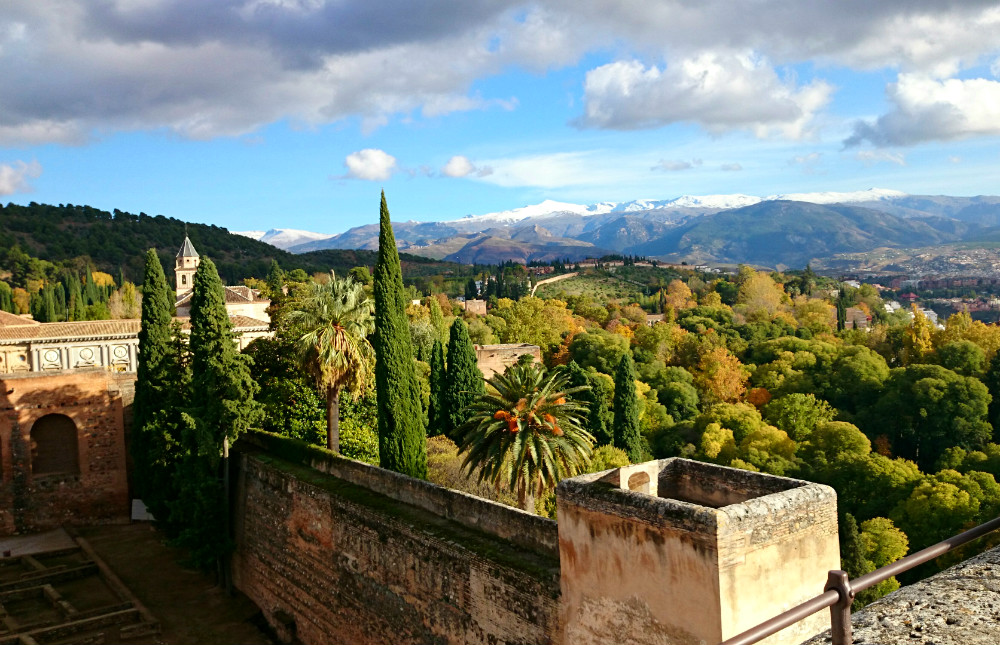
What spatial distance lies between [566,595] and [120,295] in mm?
71295

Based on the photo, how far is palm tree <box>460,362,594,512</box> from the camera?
17438mm

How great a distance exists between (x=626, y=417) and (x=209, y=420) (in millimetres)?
21928

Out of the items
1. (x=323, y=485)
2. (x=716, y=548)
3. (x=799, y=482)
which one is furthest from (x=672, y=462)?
(x=323, y=485)

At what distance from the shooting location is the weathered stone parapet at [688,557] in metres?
7.65

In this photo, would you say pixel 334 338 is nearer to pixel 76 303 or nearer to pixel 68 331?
pixel 68 331

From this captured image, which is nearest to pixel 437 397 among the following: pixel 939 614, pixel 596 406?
pixel 596 406

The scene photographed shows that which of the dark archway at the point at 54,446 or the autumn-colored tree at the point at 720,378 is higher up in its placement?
the dark archway at the point at 54,446

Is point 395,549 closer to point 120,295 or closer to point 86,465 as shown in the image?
point 86,465

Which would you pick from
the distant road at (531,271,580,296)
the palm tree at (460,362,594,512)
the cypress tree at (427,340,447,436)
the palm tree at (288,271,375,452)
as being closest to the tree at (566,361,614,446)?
the cypress tree at (427,340,447,436)

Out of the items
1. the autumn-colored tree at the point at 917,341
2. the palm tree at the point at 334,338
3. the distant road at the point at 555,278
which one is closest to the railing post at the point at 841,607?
the palm tree at the point at 334,338

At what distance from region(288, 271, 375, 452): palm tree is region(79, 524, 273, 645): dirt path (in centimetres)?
472

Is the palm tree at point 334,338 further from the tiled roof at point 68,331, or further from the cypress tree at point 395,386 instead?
the tiled roof at point 68,331

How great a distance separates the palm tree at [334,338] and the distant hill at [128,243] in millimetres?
88300

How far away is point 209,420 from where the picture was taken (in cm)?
1988
